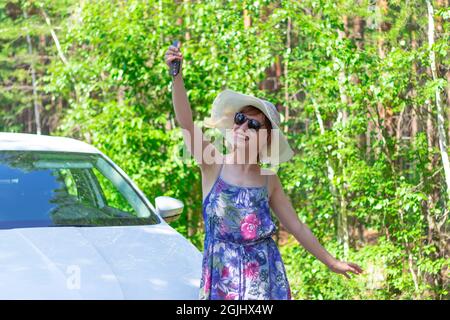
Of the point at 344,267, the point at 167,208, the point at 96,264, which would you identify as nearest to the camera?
the point at 344,267

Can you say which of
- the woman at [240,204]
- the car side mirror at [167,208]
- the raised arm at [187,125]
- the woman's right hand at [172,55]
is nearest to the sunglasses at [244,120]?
the woman at [240,204]

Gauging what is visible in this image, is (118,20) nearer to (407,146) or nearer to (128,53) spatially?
(128,53)

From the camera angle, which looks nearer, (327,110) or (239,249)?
(239,249)

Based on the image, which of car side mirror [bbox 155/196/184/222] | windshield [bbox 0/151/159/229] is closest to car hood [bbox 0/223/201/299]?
windshield [bbox 0/151/159/229]

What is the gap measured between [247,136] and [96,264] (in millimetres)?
1116

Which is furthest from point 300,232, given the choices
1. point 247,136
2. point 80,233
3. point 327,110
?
point 327,110

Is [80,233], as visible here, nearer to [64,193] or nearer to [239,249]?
[64,193]

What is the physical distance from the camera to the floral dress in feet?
11.9

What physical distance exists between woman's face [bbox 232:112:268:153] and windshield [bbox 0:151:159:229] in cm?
165

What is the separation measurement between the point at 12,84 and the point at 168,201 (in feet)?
67.0

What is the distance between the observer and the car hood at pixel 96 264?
4012 millimetres

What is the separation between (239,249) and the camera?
12.0ft

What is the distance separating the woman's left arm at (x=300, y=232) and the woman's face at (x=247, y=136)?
0.19 metres

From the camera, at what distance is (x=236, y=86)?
896 cm
